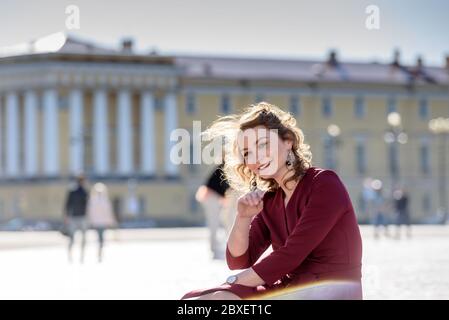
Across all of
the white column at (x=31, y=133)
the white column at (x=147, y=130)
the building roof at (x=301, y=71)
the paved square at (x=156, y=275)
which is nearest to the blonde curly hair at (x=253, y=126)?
the paved square at (x=156, y=275)

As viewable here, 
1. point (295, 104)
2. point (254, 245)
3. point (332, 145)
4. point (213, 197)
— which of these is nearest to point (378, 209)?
point (213, 197)

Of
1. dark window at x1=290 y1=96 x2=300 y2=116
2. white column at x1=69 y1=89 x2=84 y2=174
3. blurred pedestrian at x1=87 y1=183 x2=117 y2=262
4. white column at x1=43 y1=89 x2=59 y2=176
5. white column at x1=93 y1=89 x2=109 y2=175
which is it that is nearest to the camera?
blurred pedestrian at x1=87 y1=183 x2=117 y2=262

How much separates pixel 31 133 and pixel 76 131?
2.94 meters

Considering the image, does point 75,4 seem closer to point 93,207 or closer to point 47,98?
point 93,207

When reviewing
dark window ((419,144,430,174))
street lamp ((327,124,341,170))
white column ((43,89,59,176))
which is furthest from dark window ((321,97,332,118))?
white column ((43,89,59,176))

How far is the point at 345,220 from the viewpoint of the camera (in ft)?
14.0

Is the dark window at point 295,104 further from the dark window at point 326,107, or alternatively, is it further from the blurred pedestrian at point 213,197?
the blurred pedestrian at point 213,197

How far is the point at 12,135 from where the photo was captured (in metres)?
75.1

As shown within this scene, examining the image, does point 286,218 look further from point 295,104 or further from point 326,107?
point 326,107

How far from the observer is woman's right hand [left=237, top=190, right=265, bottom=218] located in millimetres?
4457

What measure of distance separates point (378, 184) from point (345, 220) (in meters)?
31.3

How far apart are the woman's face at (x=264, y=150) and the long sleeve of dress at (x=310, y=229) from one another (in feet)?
0.63

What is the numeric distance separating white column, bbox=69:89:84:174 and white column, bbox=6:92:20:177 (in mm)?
3796

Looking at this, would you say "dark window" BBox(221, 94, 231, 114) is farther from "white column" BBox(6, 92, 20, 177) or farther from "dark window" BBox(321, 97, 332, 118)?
"white column" BBox(6, 92, 20, 177)
